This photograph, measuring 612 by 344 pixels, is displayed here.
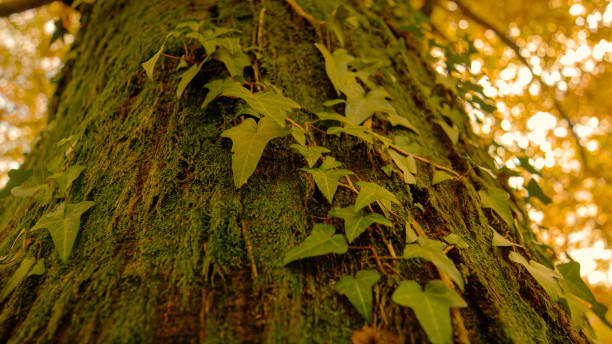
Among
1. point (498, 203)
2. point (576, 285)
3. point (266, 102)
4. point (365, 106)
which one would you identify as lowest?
point (576, 285)

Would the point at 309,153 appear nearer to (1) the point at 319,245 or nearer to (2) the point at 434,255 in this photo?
(1) the point at 319,245

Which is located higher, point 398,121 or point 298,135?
point 298,135

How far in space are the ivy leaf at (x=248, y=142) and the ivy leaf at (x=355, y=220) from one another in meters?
0.26

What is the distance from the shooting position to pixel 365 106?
3.77 ft

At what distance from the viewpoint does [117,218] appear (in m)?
0.87

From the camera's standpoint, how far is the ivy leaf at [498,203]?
1.11 m

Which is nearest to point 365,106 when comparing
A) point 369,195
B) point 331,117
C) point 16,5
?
point 331,117

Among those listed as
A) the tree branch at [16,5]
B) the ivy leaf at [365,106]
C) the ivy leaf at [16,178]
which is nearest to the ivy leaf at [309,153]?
the ivy leaf at [365,106]

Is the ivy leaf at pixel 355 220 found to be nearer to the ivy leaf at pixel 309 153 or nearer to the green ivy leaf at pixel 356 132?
the ivy leaf at pixel 309 153

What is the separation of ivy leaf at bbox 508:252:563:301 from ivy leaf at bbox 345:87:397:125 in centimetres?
64

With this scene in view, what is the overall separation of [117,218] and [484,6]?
570cm

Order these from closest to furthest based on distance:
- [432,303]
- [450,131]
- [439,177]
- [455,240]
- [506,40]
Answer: [432,303]
[455,240]
[439,177]
[450,131]
[506,40]

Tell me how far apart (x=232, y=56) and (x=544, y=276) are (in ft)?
4.13

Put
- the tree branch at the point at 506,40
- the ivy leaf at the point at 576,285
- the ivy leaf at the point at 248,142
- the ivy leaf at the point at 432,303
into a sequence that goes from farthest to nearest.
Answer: the tree branch at the point at 506,40 < the ivy leaf at the point at 576,285 < the ivy leaf at the point at 248,142 < the ivy leaf at the point at 432,303
